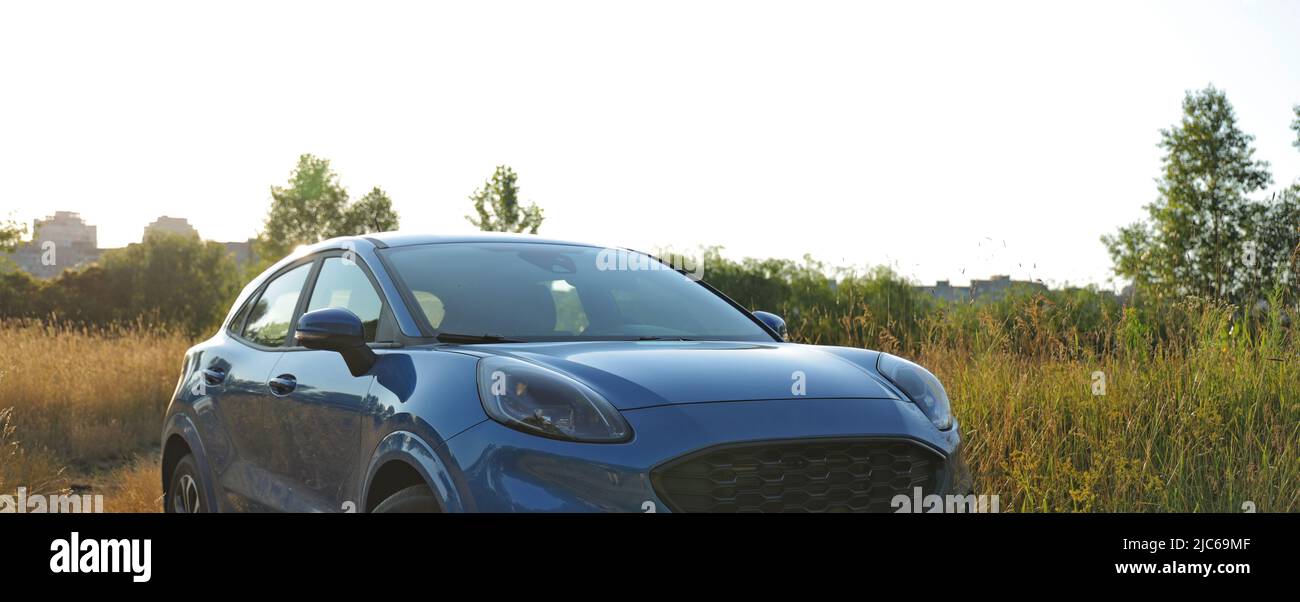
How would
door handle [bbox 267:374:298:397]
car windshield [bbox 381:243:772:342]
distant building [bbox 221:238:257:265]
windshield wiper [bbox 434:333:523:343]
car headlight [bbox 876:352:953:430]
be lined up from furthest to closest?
distant building [bbox 221:238:257:265] → door handle [bbox 267:374:298:397] → car windshield [bbox 381:243:772:342] → windshield wiper [bbox 434:333:523:343] → car headlight [bbox 876:352:953:430]

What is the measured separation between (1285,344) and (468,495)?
6353 millimetres

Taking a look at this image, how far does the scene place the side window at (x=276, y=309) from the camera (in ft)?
15.2

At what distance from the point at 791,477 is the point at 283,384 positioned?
208 cm

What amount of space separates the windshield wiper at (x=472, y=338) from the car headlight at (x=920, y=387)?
1281 mm

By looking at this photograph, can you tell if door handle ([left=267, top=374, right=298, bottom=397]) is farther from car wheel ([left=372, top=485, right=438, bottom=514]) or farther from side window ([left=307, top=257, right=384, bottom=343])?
car wheel ([left=372, top=485, right=438, bottom=514])

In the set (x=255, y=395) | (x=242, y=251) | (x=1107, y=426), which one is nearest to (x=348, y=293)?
(x=255, y=395)

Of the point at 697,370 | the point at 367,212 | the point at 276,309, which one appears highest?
the point at 367,212

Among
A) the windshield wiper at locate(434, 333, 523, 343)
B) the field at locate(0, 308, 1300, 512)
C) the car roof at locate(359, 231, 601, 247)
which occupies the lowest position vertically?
the field at locate(0, 308, 1300, 512)

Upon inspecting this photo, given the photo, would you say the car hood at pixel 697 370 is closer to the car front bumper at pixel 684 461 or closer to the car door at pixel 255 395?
the car front bumper at pixel 684 461

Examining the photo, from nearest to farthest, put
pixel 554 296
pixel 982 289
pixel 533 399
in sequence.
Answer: pixel 533 399
pixel 554 296
pixel 982 289

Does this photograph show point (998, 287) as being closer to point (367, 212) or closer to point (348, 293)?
point (348, 293)

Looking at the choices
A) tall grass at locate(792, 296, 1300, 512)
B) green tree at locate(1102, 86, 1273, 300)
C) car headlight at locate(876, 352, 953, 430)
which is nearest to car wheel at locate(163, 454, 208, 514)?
car headlight at locate(876, 352, 953, 430)

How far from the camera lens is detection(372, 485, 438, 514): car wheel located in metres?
3.14

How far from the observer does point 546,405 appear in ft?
10.3
